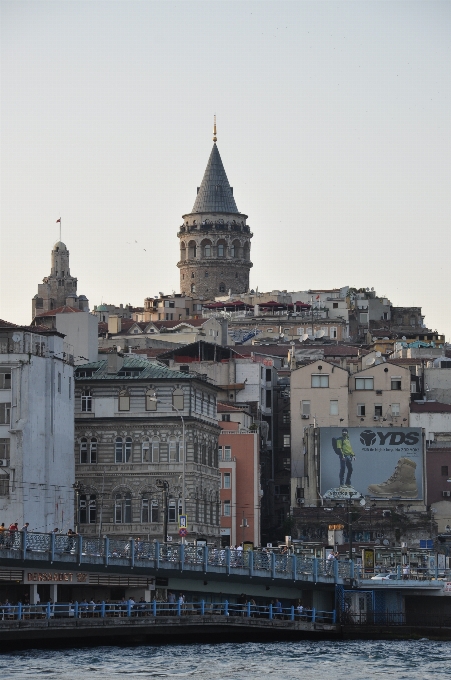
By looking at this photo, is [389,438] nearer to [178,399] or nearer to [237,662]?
[178,399]

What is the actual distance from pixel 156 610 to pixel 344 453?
55693 millimetres

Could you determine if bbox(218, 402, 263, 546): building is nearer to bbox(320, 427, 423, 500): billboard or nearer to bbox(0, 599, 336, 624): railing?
bbox(320, 427, 423, 500): billboard

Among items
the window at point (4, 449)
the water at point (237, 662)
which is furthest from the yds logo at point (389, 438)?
the water at point (237, 662)

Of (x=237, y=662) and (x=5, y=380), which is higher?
(x=5, y=380)

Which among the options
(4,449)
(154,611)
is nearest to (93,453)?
(4,449)

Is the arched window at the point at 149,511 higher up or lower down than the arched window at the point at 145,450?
lower down

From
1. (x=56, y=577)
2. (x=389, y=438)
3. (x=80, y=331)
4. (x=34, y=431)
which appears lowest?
(x=56, y=577)

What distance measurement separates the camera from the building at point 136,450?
109 metres

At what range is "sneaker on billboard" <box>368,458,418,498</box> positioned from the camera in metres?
136

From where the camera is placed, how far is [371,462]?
137 m

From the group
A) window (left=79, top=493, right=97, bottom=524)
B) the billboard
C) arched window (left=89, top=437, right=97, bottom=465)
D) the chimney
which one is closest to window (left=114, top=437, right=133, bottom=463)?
arched window (left=89, top=437, right=97, bottom=465)

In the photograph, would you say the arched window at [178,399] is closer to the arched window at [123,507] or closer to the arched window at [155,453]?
the arched window at [155,453]

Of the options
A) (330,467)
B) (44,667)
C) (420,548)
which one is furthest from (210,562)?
(330,467)

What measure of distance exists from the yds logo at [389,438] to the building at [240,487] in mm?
9744
